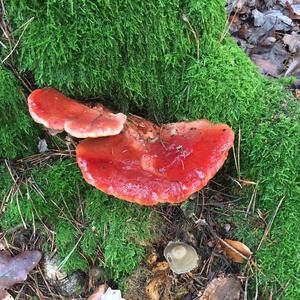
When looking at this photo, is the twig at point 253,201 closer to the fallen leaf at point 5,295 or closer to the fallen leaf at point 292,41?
the fallen leaf at point 5,295

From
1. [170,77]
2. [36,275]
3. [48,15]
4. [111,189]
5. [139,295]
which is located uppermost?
[48,15]

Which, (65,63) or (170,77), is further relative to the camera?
(170,77)

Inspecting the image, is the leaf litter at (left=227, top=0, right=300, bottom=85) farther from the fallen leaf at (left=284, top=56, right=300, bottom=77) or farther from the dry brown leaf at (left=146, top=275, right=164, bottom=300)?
the dry brown leaf at (left=146, top=275, right=164, bottom=300)

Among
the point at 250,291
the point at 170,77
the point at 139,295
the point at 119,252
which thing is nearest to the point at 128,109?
the point at 170,77

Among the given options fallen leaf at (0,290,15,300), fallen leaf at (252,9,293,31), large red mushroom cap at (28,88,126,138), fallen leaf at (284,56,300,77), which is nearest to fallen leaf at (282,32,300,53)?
fallen leaf at (252,9,293,31)

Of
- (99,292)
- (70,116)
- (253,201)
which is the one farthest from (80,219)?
(253,201)

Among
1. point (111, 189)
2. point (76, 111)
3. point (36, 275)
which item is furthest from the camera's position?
point (36, 275)

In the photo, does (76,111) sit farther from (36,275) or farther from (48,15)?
(36,275)
